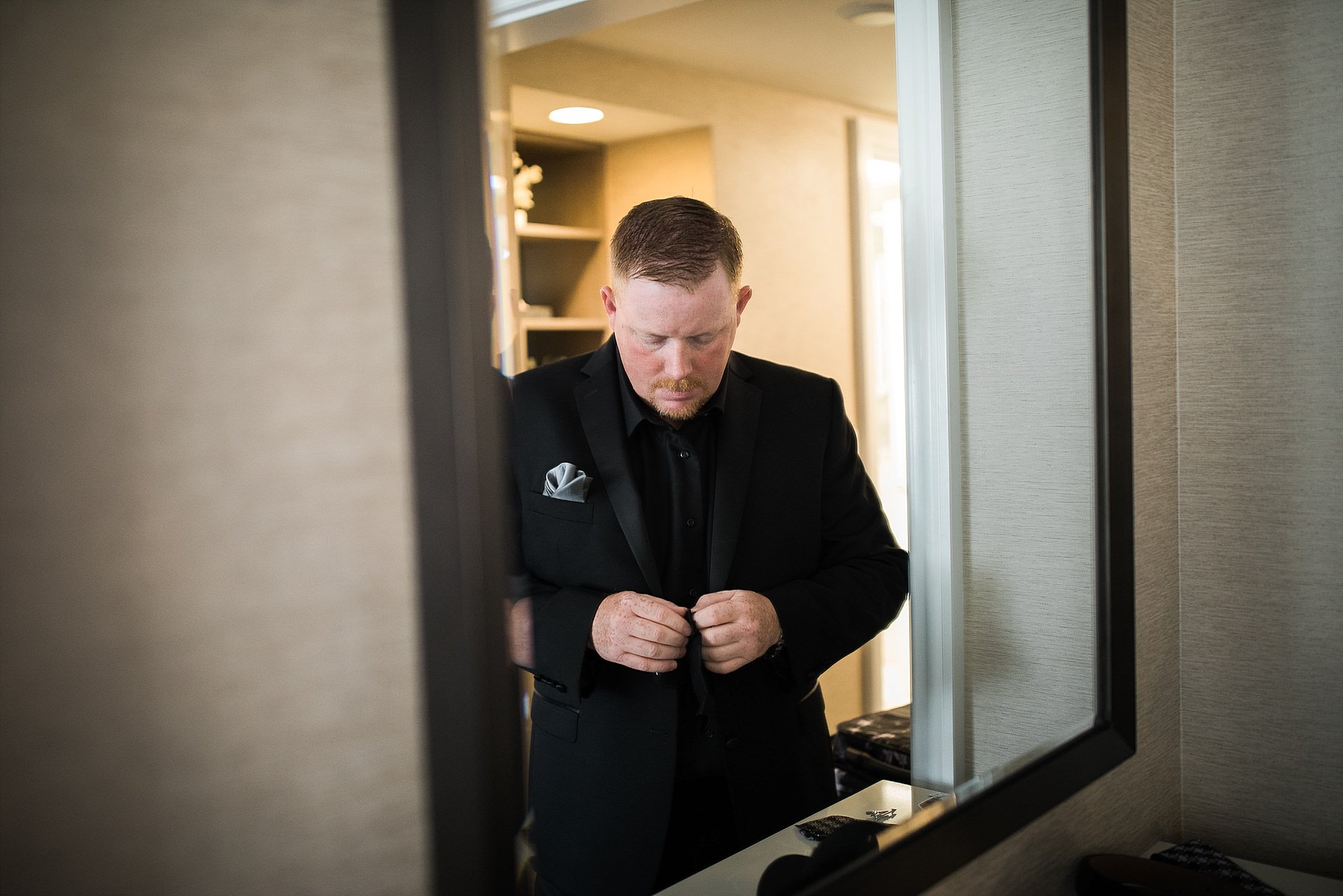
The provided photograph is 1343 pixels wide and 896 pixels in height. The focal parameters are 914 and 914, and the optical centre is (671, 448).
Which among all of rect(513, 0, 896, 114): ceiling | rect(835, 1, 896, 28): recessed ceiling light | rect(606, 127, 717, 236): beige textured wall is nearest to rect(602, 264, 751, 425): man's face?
rect(513, 0, 896, 114): ceiling

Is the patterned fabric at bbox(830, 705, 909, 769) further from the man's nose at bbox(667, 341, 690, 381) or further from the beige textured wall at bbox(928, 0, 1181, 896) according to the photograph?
the man's nose at bbox(667, 341, 690, 381)

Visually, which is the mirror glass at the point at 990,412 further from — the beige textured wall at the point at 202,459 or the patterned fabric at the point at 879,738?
the beige textured wall at the point at 202,459

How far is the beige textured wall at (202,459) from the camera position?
40 centimetres

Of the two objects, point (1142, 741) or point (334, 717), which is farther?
point (1142, 741)

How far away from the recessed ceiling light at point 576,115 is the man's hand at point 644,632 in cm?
208

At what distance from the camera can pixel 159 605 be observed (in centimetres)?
43

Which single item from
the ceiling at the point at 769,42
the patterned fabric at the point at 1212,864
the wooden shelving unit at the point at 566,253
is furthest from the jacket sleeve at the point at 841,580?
the wooden shelving unit at the point at 566,253

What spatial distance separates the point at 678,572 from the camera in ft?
4.46

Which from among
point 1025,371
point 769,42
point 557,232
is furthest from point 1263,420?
point 557,232

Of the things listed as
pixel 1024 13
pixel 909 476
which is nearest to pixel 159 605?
pixel 909 476

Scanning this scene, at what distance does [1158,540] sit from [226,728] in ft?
4.10

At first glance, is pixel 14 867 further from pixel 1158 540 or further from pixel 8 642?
pixel 1158 540

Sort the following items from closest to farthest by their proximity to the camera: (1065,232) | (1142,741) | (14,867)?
1. (14,867)
2. (1065,232)
3. (1142,741)

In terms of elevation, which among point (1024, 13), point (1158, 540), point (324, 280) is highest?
point (1024, 13)
